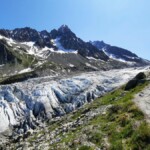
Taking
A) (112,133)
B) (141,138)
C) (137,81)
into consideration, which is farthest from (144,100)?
(137,81)

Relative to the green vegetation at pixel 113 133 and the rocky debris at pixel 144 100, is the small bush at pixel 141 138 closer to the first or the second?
the green vegetation at pixel 113 133

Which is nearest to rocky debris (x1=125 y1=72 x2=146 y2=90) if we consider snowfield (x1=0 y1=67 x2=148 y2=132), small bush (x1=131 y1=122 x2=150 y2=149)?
small bush (x1=131 y1=122 x2=150 y2=149)

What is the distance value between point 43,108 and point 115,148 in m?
86.0

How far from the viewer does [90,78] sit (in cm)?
14650

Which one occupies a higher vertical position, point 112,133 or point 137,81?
point 137,81

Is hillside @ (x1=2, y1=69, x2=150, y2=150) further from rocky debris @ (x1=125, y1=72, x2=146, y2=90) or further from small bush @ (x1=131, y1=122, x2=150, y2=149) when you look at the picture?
rocky debris @ (x1=125, y1=72, x2=146, y2=90)

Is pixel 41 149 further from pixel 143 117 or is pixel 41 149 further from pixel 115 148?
pixel 143 117

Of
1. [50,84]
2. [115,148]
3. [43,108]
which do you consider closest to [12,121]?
[43,108]

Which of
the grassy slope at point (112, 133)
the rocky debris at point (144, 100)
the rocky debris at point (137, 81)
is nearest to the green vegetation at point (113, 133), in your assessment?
the grassy slope at point (112, 133)

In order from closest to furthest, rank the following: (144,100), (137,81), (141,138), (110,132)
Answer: (141,138) → (110,132) → (144,100) → (137,81)

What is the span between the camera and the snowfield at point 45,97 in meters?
113

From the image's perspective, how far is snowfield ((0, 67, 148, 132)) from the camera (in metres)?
113

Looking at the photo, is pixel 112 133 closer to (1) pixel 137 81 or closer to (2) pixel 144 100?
(2) pixel 144 100

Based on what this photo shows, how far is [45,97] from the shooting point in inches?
4867
